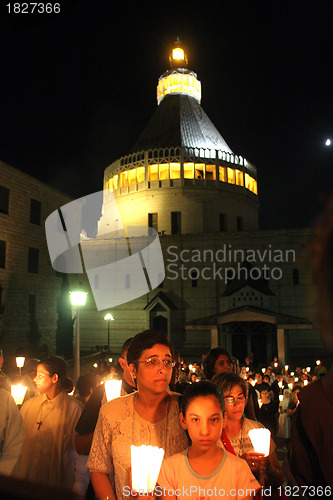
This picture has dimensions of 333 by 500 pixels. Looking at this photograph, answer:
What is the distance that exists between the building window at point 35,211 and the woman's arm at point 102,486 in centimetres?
2839

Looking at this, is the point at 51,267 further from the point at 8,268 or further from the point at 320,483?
the point at 320,483

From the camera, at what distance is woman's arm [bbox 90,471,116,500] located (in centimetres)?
293

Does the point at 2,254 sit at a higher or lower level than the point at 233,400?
higher

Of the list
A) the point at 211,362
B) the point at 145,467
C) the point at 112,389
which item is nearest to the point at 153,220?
the point at 211,362

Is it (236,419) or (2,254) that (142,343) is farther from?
(2,254)

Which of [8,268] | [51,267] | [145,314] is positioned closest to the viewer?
[8,268]

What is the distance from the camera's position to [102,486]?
2.96 meters

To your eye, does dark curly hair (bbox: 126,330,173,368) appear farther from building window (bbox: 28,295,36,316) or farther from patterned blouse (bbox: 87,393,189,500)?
building window (bbox: 28,295,36,316)

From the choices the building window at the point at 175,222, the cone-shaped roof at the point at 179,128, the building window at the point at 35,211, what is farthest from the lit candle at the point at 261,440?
the cone-shaped roof at the point at 179,128

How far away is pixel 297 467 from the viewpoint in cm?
175

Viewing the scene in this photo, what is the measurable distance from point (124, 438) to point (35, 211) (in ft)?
94.6

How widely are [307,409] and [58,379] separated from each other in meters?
4.01

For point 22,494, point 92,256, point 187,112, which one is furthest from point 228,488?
point 187,112

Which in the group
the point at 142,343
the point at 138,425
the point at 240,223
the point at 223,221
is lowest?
the point at 138,425
